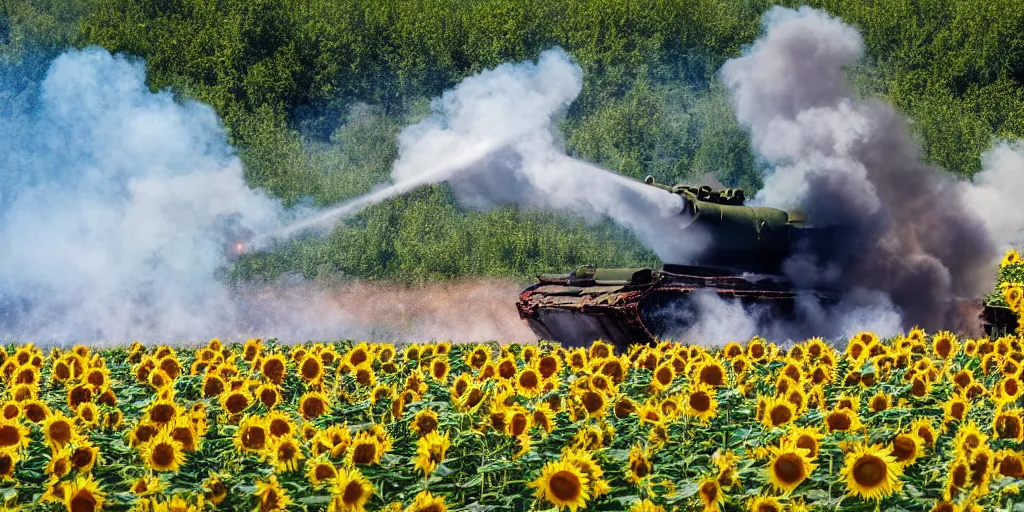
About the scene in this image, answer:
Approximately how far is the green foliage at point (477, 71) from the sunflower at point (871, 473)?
28.8 meters

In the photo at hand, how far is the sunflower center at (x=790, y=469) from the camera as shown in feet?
21.0

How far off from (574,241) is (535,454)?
30240mm

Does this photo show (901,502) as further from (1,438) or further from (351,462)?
(1,438)

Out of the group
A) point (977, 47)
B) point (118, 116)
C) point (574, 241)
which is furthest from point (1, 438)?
point (977, 47)

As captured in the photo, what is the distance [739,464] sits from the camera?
276 inches

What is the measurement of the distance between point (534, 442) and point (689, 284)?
12.5 meters

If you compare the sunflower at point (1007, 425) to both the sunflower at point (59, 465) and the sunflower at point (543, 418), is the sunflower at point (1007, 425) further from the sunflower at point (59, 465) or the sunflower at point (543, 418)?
the sunflower at point (59, 465)

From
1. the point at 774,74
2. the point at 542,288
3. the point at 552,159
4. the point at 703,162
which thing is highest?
the point at 703,162

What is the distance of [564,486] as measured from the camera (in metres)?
6.36

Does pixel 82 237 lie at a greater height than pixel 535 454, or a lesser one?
greater

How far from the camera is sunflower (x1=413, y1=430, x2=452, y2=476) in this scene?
22.5ft

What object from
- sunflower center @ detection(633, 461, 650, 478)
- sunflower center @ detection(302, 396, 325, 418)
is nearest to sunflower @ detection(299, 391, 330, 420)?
sunflower center @ detection(302, 396, 325, 418)

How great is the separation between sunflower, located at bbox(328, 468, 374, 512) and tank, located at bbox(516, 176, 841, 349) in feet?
41.1

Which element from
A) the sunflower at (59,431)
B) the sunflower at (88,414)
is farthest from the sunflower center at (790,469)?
the sunflower at (88,414)
